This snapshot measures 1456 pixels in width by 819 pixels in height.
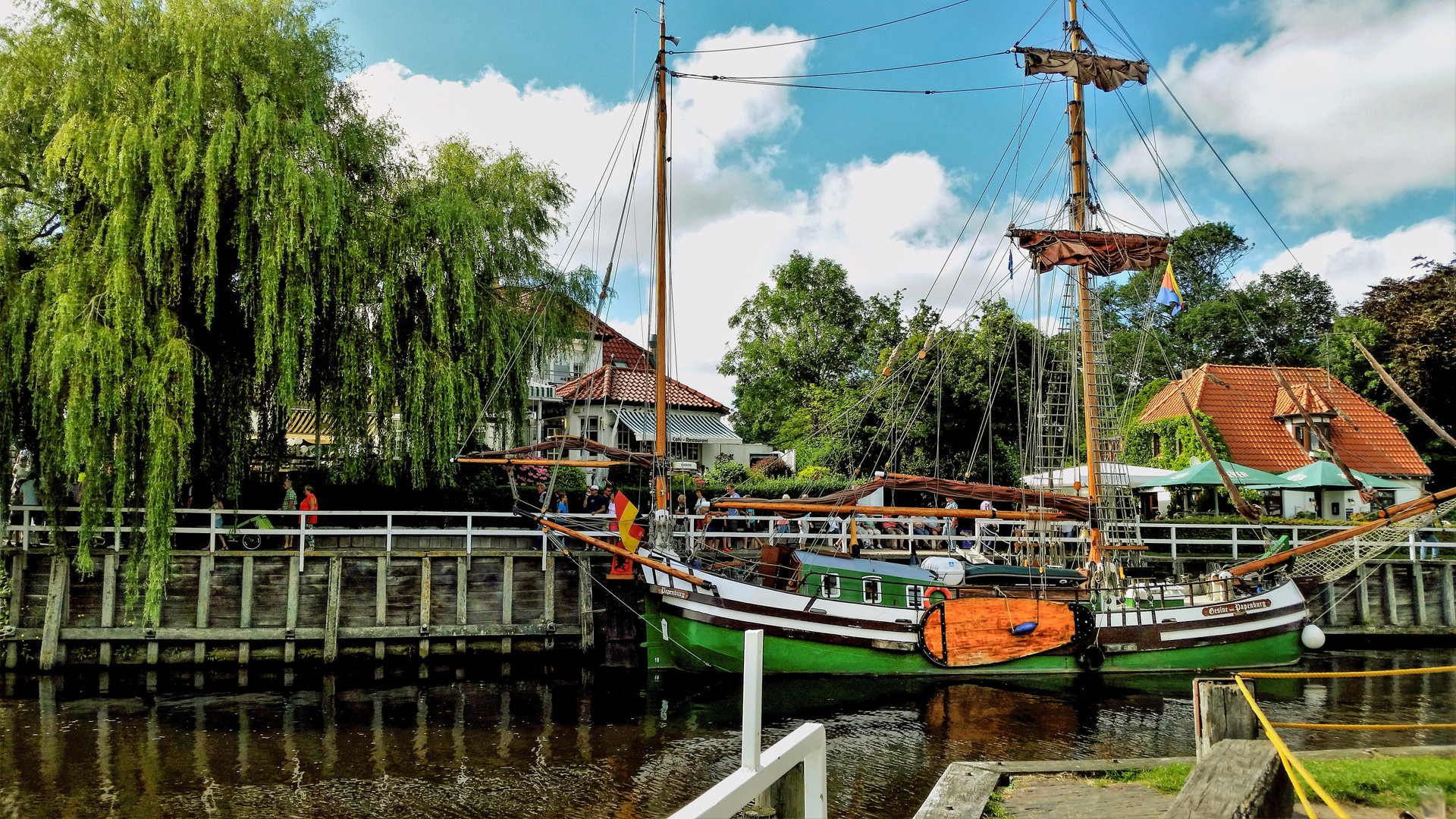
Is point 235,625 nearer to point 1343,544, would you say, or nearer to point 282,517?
point 282,517

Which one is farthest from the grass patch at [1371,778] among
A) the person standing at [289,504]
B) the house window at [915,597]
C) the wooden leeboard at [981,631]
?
the person standing at [289,504]

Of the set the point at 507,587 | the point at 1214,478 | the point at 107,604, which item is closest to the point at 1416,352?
the point at 1214,478

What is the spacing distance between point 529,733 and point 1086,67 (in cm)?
1933

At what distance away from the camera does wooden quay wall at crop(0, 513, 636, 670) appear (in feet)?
55.4

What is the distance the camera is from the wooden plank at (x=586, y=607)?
59.7 ft

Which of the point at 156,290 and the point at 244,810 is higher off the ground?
the point at 156,290

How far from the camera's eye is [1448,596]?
21.3 metres

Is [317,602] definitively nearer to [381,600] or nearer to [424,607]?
[381,600]

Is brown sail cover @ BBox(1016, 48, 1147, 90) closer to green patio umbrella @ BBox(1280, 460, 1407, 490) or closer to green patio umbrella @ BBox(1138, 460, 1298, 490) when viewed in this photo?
green patio umbrella @ BBox(1138, 460, 1298, 490)

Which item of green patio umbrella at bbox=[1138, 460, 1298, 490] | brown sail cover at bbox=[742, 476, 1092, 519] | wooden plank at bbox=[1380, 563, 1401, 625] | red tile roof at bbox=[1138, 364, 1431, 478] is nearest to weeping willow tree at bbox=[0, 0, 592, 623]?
brown sail cover at bbox=[742, 476, 1092, 519]

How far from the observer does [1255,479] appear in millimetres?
26625

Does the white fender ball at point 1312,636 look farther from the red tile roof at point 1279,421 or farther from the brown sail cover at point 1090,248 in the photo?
the red tile roof at point 1279,421

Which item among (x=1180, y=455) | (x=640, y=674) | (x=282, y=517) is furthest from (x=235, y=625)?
(x=1180, y=455)

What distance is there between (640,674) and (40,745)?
9244 mm
